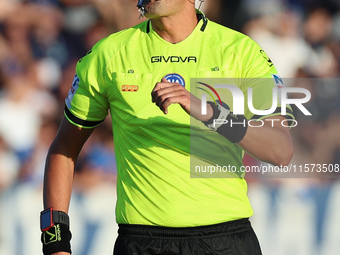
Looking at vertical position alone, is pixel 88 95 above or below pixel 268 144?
above

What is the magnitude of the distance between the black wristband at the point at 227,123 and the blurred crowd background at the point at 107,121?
2214 mm

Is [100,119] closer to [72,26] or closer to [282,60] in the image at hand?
[72,26]

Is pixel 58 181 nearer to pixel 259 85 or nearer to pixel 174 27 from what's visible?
pixel 174 27

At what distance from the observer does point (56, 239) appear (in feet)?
7.24

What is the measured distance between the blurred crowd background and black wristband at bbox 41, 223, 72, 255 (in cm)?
188

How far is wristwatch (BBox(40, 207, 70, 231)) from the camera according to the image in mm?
2246

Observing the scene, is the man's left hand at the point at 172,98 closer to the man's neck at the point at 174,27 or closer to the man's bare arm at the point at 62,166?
the man's neck at the point at 174,27

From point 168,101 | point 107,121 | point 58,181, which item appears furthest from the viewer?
point 107,121

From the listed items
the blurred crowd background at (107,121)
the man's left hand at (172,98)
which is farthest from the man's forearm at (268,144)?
the blurred crowd background at (107,121)

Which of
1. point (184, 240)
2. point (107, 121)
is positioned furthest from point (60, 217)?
point (107, 121)

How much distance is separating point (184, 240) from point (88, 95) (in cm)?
85

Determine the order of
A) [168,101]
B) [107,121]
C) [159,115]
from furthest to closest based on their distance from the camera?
[107,121] → [159,115] → [168,101]

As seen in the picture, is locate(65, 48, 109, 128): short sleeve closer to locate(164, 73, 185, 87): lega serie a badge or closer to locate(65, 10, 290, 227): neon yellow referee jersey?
locate(65, 10, 290, 227): neon yellow referee jersey

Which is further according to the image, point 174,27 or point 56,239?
point 174,27
